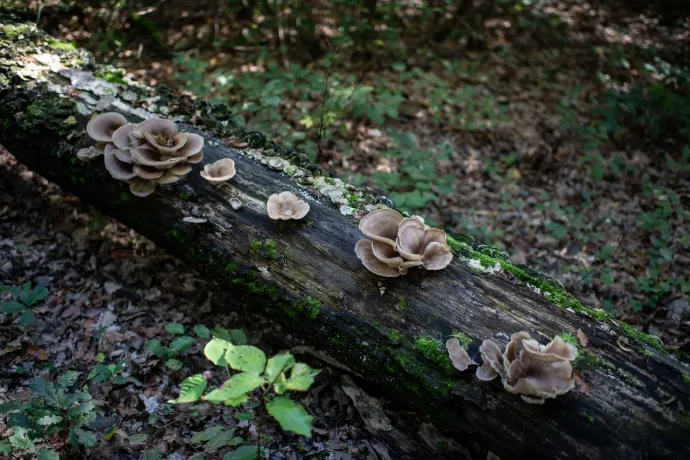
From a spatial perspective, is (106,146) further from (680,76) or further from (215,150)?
(680,76)

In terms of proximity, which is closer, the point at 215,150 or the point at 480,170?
the point at 215,150

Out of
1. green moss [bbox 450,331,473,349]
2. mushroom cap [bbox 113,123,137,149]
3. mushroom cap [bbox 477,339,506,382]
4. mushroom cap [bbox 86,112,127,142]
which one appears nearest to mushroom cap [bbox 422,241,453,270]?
green moss [bbox 450,331,473,349]

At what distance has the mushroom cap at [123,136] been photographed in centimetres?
360

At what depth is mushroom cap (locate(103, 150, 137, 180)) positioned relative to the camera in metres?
3.47

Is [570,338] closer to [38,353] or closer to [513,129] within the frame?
[38,353]

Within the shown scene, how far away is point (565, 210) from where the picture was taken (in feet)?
19.0

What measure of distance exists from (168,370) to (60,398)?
0.98 m

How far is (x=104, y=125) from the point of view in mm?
3801

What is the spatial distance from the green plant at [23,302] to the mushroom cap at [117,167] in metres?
1.24

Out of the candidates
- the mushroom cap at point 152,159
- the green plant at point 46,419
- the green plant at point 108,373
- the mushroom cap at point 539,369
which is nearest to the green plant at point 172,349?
the green plant at point 108,373

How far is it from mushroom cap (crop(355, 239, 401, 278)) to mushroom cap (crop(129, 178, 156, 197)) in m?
1.81

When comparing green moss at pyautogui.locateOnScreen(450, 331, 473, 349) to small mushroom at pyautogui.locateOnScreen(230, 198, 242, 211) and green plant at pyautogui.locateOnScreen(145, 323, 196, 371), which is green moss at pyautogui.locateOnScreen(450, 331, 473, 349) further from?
green plant at pyautogui.locateOnScreen(145, 323, 196, 371)

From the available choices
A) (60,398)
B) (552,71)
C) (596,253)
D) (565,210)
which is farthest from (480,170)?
(60,398)

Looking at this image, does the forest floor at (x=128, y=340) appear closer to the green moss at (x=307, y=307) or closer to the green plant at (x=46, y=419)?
the green plant at (x=46, y=419)
